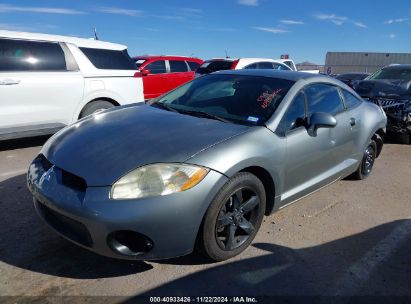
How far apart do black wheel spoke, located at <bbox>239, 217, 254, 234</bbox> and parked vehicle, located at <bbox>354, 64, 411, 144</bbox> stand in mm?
5287

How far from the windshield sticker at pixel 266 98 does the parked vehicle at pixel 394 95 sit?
14.9ft

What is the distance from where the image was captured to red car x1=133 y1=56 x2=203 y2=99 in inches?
382

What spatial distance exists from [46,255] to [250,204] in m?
1.62

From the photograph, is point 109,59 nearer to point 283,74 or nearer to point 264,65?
point 283,74

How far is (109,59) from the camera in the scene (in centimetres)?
660

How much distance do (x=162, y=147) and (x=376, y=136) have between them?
3494 mm

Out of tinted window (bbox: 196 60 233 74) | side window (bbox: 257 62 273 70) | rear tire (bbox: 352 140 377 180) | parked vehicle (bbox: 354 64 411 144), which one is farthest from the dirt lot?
side window (bbox: 257 62 273 70)

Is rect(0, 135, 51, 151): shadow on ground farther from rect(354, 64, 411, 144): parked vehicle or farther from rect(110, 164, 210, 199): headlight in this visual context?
rect(354, 64, 411, 144): parked vehicle

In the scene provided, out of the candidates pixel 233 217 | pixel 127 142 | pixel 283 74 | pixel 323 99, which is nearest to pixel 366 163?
pixel 323 99

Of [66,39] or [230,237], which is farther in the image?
[66,39]

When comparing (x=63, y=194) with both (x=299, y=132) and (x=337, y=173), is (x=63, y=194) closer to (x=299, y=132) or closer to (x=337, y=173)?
(x=299, y=132)

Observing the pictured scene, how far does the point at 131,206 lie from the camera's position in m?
2.39

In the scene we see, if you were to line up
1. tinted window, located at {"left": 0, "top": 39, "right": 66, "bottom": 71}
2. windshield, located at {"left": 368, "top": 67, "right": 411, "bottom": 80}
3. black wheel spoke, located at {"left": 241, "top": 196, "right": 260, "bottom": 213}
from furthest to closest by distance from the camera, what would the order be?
windshield, located at {"left": 368, "top": 67, "right": 411, "bottom": 80} < tinted window, located at {"left": 0, "top": 39, "right": 66, "bottom": 71} < black wheel spoke, located at {"left": 241, "top": 196, "right": 260, "bottom": 213}

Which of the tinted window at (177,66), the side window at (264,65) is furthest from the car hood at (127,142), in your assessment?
the side window at (264,65)
